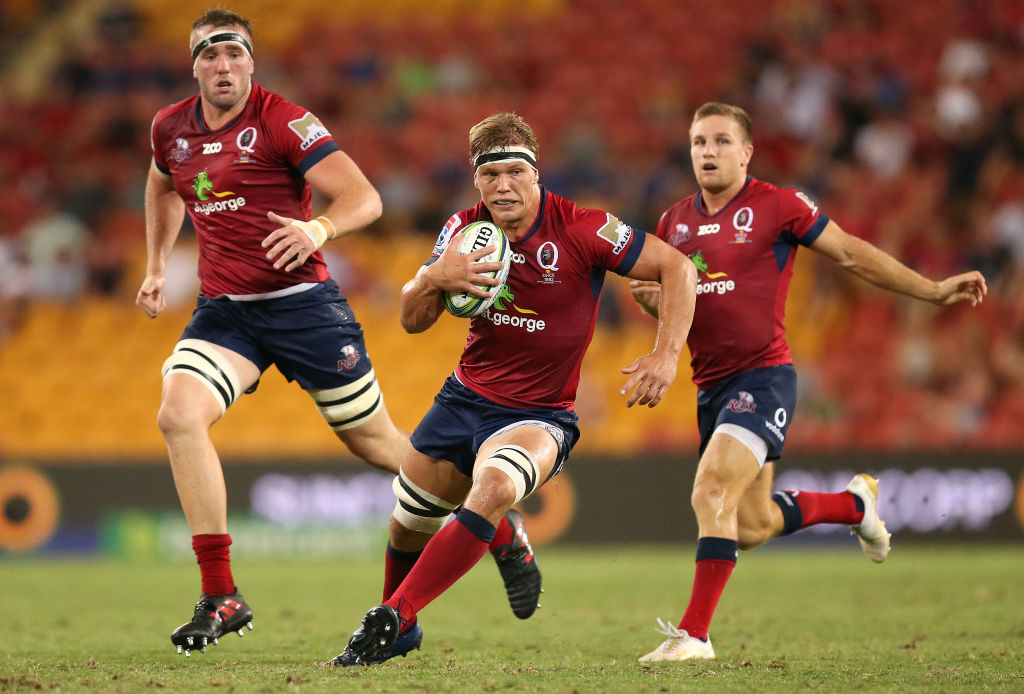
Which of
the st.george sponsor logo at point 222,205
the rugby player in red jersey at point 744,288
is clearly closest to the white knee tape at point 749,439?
the rugby player in red jersey at point 744,288

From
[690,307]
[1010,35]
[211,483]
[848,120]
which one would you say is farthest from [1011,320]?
[211,483]

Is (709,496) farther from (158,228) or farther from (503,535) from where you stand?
(158,228)

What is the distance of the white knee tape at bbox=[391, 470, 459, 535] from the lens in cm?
575

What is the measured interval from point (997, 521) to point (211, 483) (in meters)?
9.56

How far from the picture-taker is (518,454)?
204 inches

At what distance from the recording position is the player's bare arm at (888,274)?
249 inches

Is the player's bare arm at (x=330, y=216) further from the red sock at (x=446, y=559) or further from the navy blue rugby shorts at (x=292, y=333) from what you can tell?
the red sock at (x=446, y=559)

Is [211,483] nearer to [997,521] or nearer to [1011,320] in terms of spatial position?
[997,521]

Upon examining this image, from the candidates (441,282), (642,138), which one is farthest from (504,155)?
(642,138)

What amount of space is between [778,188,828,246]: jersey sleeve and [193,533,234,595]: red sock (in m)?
3.35

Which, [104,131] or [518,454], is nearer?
[518,454]

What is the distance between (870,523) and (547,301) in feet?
9.46

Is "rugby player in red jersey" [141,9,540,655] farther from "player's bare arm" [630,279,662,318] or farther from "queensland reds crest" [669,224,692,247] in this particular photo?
"queensland reds crest" [669,224,692,247]

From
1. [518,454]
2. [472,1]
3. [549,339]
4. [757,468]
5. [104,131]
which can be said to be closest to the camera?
[518,454]
